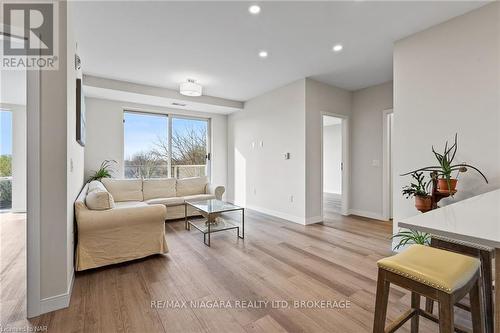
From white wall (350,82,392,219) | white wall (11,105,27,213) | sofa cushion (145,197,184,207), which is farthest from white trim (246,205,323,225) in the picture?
white wall (11,105,27,213)

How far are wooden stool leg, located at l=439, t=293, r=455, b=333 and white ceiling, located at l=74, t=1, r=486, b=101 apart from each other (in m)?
2.47

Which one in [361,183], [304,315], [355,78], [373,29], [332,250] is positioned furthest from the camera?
[361,183]

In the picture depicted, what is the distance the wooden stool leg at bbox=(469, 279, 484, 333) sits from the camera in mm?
1163

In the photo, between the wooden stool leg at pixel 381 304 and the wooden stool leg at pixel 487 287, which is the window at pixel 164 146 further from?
the wooden stool leg at pixel 487 287

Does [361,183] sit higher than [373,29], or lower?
lower

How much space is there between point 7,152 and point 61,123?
4.91 meters

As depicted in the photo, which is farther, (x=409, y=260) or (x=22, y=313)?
(x=22, y=313)

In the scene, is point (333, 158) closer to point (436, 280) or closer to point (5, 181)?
point (436, 280)

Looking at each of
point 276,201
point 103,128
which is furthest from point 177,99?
point 276,201

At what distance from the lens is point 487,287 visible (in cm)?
142

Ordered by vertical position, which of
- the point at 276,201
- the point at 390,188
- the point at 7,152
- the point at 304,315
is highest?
the point at 7,152

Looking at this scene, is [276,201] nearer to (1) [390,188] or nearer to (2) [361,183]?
(2) [361,183]

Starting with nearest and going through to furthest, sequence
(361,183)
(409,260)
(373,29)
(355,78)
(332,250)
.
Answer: (409,260), (373,29), (332,250), (355,78), (361,183)

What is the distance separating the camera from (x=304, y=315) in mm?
1722
